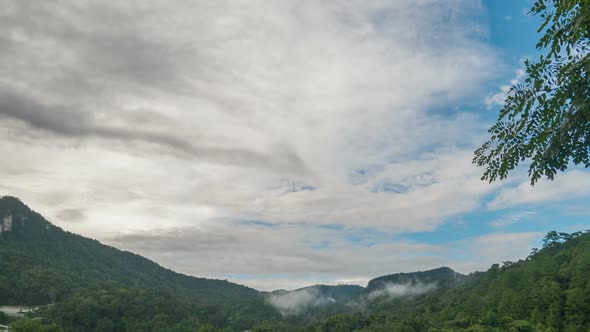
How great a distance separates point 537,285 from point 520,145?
84885 millimetres

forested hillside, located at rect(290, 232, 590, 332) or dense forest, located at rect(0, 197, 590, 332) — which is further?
dense forest, located at rect(0, 197, 590, 332)

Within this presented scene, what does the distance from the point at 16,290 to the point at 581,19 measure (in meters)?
188

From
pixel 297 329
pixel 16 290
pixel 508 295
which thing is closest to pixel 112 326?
pixel 16 290

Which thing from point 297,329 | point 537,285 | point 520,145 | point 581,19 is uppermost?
point 581,19

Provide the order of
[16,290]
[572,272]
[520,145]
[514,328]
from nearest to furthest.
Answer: [520,145]
[514,328]
[572,272]
[16,290]

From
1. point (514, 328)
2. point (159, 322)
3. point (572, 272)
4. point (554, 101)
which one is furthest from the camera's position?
point (159, 322)

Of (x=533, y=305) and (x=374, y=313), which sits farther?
(x=374, y=313)

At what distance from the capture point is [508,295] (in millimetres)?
82875

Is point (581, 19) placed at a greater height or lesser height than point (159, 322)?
greater

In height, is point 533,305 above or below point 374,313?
above

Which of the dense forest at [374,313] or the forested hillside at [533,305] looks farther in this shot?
the dense forest at [374,313]

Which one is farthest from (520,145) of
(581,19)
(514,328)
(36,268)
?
(36,268)

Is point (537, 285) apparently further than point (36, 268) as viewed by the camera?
No

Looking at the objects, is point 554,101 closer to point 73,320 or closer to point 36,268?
point 73,320
